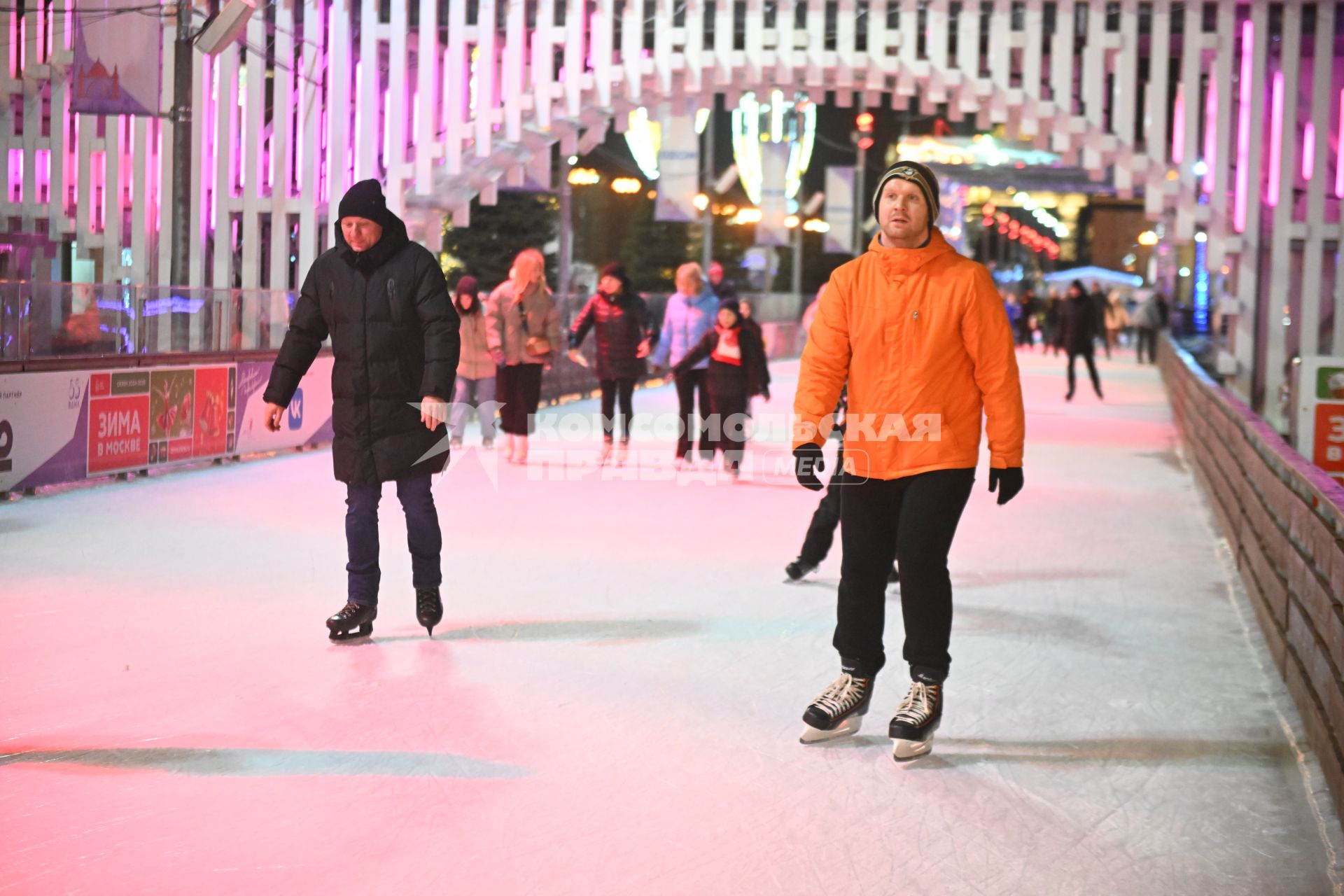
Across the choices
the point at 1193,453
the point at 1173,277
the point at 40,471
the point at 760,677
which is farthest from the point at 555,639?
the point at 1173,277

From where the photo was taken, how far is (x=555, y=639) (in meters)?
6.34

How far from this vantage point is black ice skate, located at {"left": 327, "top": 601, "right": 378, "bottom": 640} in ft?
20.1

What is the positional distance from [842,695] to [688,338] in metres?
8.59

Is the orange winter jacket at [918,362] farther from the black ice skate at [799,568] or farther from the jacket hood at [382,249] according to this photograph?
the black ice skate at [799,568]

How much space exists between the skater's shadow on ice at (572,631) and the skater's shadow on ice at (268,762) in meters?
1.64

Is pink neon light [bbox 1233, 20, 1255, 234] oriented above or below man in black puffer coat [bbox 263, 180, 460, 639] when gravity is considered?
above

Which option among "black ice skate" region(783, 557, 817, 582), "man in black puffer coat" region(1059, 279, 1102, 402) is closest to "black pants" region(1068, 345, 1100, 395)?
"man in black puffer coat" region(1059, 279, 1102, 402)

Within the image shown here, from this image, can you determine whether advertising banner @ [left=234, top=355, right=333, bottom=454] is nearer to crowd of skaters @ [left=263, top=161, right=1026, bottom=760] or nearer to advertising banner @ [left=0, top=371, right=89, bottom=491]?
advertising banner @ [left=0, top=371, right=89, bottom=491]

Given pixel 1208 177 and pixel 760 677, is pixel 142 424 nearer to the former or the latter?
pixel 760 677

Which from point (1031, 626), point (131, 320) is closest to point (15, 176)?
point (131, 320)

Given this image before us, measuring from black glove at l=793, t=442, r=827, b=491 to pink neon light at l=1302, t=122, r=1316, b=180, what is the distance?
37.8 feet

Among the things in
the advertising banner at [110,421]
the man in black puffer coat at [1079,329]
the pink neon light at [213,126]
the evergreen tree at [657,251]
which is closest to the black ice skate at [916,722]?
the advertising banner at [110,421]

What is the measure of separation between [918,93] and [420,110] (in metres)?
4.72

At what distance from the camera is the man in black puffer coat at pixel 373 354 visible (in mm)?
6000
